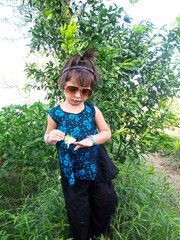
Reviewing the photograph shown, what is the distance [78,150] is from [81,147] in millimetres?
57

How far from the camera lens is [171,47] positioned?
176 cm

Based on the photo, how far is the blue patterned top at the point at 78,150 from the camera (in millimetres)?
1325

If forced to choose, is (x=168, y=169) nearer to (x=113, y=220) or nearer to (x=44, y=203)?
(x=113, y=220)

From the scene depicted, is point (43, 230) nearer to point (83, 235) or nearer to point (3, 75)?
point (83, 235)

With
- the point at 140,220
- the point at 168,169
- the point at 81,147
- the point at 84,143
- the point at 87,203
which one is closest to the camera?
the point at 84,143

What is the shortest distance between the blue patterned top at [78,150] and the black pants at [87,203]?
0.09 meters

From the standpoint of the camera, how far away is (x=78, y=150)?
136 centimetres

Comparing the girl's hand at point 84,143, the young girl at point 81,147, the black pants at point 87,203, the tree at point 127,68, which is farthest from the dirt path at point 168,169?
the girl's hand at point 84,143

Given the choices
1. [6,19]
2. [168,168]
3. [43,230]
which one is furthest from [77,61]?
[6,19]

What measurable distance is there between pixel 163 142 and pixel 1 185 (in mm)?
2063

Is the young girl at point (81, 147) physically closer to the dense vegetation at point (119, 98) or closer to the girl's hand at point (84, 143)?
the girl's hand at point (84, 143)

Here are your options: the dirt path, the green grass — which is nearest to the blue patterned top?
the green grass

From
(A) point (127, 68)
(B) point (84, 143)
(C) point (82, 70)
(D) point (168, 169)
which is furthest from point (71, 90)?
(D) point (168, 169)

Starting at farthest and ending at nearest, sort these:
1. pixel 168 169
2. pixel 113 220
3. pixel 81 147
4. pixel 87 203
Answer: pixel 168 169, pixel 113 220, pixel 87 203, pixel 81 147
